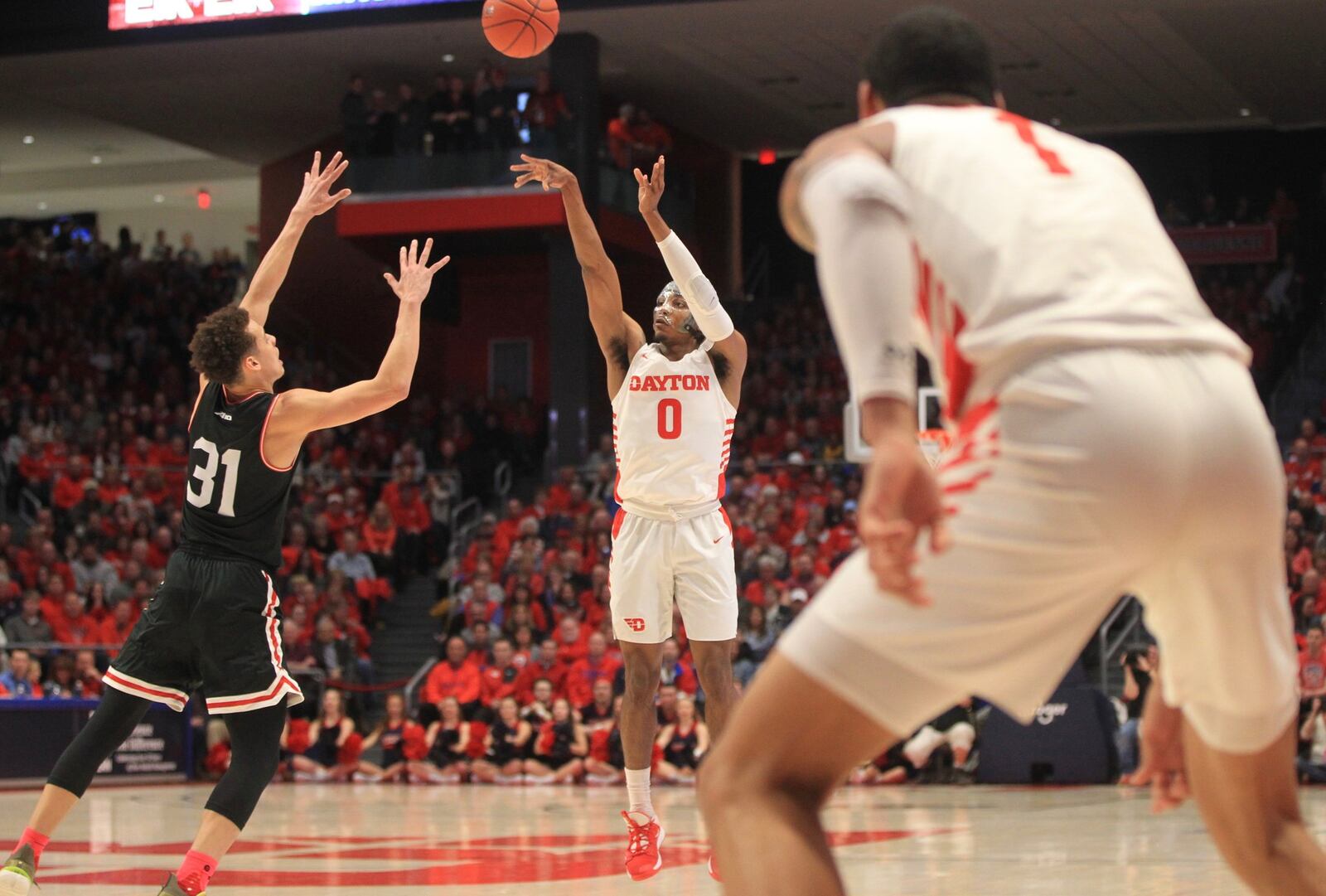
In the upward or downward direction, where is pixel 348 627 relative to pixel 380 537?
downward

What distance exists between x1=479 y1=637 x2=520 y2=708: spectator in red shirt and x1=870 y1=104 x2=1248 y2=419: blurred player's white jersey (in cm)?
1393

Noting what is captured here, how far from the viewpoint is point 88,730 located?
602cm

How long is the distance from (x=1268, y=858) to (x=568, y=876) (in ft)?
15.4

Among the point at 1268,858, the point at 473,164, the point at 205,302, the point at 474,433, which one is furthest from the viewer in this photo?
the point at 205,302

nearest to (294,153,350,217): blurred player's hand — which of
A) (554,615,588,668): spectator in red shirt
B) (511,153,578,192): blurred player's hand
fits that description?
(511,153,578,192): blurred player's hand

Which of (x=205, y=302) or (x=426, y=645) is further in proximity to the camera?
(x=205, y=302)

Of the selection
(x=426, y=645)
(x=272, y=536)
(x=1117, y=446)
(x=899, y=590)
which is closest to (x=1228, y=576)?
(x=1117, y=446)

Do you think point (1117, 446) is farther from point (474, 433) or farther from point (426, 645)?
point (474, 433)

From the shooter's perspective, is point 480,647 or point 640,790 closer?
point 640,790

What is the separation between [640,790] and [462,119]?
17232mm

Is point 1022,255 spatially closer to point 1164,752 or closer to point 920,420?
point 1164,752

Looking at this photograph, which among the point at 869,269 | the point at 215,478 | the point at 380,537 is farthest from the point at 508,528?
the point at 869,269

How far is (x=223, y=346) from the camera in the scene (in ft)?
19.9

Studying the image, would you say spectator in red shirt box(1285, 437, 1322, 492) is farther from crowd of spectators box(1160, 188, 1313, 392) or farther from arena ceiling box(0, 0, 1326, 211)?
arena ceiling box(0, 0, 1326, 211)
